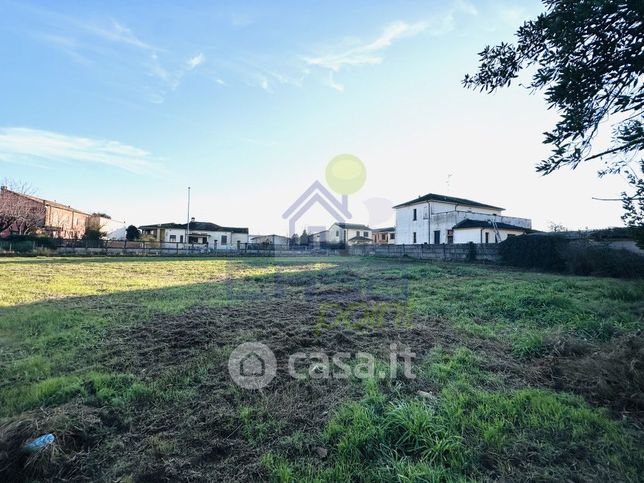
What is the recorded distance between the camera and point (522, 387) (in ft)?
9.19

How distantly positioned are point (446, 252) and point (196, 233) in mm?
37520

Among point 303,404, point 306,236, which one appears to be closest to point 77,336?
point 303,404

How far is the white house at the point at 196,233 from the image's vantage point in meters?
44.7

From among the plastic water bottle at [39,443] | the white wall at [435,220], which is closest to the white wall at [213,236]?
the white wall at [435,220]

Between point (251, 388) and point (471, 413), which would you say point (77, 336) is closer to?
point (251, 388)

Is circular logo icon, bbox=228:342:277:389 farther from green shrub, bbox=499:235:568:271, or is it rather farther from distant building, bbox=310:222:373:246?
distant building, bbox=310:222:373:246

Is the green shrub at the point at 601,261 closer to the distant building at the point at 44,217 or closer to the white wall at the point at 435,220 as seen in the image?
the white wall at the point at 435,220

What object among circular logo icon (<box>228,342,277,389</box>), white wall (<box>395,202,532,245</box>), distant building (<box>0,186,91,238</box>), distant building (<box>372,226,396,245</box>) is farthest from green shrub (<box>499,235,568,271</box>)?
distant building (<box>0,186,91,238</box>)

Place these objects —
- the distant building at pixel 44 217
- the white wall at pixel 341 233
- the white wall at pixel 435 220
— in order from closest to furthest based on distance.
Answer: the distant building at pixel 44 217 → the white wall at pixel 435 220 → the white wall at pixel 341 233

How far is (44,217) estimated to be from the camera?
28.7 metres

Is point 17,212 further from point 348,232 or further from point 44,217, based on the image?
point 348,232

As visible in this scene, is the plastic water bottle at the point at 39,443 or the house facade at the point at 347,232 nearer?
the plastic water bottle at the point at 39,443

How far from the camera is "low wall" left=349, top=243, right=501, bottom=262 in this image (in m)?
18.2

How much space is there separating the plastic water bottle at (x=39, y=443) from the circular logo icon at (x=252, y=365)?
4.39 feet
